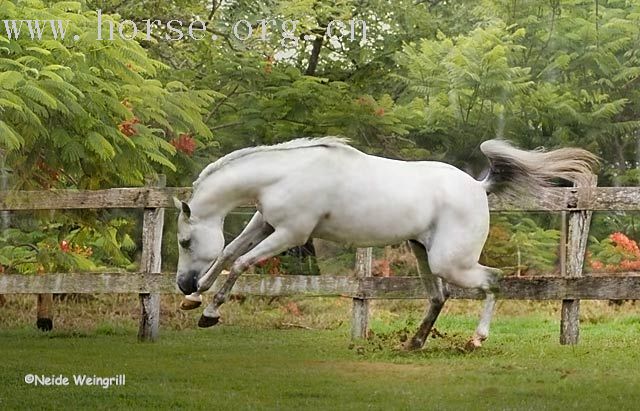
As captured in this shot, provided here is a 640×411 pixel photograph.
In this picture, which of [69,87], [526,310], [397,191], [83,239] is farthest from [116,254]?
[526,310]

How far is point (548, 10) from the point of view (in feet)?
16.2

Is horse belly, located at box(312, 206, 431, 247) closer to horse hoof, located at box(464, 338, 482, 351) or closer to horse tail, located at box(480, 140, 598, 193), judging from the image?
horse tail, located at box(480, 140, 598, 193)

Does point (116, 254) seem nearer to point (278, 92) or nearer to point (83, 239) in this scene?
point (83, 239)

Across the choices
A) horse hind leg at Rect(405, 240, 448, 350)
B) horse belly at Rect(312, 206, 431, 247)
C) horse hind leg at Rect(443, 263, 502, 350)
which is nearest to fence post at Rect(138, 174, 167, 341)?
horse belly at Rect(312, 206, 431, 247)

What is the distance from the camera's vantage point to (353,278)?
4.68 meters

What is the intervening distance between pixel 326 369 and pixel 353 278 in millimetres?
507

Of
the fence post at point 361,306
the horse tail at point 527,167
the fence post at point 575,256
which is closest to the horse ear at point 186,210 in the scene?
the fence post at point 361,306

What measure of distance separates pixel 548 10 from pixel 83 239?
207 cm

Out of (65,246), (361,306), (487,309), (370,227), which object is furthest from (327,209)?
(65,246)

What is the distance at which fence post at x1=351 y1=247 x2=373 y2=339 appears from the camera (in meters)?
4.57

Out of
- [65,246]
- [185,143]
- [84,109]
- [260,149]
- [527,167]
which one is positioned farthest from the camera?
[65,246]

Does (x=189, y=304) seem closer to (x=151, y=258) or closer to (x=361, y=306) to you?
(x=151, y=258)

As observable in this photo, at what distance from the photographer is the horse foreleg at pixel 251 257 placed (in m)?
4.12

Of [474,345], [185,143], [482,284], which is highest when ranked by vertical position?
[185,143]
